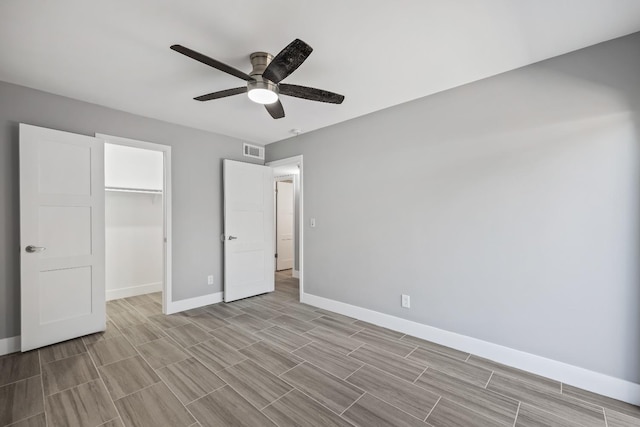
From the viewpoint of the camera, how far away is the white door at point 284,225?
21.5ft

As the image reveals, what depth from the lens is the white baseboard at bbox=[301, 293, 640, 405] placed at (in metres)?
1.97

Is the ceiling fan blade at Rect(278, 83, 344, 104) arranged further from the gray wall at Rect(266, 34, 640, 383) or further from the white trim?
the white trim

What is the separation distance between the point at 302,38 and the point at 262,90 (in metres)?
0.46

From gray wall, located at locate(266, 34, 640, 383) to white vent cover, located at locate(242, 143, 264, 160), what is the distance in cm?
198

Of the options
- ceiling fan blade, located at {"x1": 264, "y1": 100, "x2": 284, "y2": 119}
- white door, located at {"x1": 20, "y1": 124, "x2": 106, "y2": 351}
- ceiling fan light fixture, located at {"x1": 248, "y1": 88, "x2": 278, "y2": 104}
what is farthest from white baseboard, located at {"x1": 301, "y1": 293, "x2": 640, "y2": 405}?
white door, located at {"x1": 20, "y1": 124, "x2": 106, "y2": 351}

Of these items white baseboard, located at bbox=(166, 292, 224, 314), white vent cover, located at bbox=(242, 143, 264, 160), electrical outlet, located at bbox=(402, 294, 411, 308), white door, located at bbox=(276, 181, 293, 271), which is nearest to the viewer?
electrical outlet, located at bbox=(402, 294, 411, 308)

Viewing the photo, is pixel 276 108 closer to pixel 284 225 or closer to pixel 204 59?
pixel 204 59

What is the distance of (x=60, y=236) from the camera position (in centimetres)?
281

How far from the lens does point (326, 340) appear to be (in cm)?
290

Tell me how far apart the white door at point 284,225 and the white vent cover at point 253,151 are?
1.80 metres

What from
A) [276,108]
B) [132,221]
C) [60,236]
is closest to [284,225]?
[132,221]

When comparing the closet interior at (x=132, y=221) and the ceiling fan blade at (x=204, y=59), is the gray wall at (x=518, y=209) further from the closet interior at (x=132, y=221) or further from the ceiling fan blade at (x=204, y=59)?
the closet interior at (x=132, y=221)

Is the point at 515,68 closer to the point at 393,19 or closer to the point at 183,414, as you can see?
the point at 393,19

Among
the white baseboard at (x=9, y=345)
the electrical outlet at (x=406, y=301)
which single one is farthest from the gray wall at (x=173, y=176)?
the electrical outlet at (x=406, y=301)
